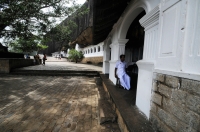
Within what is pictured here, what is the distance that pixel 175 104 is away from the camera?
1.33 meters

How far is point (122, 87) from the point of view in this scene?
13.7ft

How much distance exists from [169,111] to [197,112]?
0.41 meters

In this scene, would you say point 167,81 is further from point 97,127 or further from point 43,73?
point 43,73

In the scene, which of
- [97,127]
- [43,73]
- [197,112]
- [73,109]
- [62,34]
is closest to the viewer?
[197,112]

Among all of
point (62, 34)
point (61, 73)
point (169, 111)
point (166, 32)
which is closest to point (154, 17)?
point (166, 32)

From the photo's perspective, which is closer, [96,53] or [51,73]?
[51,73]

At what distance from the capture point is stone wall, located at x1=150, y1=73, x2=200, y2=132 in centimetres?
109

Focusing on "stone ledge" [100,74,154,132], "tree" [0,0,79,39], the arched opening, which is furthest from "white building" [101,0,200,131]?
"tree" [0,0,79,39]

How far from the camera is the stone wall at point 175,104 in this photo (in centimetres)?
109

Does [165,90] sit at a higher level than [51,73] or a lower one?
higher

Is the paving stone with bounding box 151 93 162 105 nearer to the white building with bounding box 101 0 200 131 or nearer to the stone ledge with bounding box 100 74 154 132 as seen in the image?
the white building with bounding box 101 0 200 131

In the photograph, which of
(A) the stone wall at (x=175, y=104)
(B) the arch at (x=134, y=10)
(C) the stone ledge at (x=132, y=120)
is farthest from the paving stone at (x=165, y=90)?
(B) the arch at (x=134, y=10)

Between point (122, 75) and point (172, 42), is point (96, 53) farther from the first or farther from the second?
point (172, 42)

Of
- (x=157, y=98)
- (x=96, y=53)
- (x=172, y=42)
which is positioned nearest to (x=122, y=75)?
(x=157, y=98)
